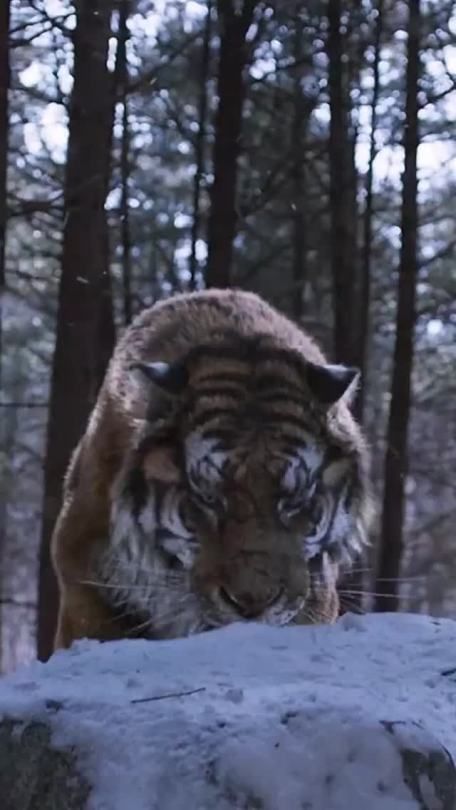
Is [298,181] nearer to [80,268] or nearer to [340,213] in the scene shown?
[340,213]

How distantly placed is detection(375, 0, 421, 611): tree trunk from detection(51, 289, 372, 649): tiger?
7985 mm

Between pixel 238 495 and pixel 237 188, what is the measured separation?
1121cm

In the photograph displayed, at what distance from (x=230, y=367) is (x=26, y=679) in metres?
2.72

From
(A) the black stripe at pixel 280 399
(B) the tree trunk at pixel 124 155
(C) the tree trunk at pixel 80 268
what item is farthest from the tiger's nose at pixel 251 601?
(B) the tree trunk at pixel 124 155

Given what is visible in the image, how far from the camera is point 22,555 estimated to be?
31.5m

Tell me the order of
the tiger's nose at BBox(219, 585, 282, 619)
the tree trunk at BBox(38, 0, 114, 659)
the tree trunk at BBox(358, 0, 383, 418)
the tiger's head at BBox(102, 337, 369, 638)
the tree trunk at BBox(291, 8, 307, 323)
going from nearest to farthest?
the tiger's nose at BBox(219, 585, 282, 619)
the tiger's head at BBox(102, 337, 369, 638)
the tree trunk at BBox(38, 0, 114, 659)
the tree trunk at BBox(358, 0, 383, 418)
the tree trunk at BBox(291, 8, 307, 323)

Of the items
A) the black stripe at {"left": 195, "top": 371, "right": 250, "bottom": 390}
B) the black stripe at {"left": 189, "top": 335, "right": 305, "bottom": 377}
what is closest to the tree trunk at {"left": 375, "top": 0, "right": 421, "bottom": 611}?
A: the black stripe at {"left": 189, "top": 335, "right": 305, "bottom": 377}

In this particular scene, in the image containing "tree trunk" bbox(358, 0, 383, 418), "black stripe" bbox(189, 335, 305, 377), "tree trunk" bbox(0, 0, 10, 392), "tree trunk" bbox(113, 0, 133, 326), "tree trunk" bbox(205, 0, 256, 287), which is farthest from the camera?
"tree trunk" bbox(358, 0, 383, 418)

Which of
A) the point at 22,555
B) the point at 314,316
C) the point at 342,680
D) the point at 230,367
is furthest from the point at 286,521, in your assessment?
the point at 22,555

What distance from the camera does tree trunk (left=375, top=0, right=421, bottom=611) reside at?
1462cm

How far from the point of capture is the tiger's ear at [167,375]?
19.5 ft

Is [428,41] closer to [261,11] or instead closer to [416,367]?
→ [261,11]

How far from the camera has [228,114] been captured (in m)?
14.5

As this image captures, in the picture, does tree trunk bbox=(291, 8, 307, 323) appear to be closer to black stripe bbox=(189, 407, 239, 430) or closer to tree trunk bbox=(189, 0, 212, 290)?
tree trunk bbox=(189, 0, 212, 290)
